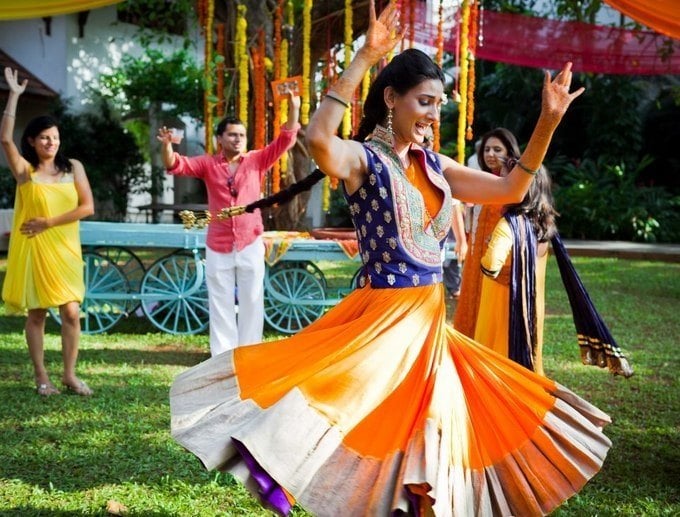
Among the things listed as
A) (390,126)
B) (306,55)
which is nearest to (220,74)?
(306,55)

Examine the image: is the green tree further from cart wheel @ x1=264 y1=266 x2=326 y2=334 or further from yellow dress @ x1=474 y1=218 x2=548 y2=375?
yellow dress @ x1=474 y1=218 x2=548 y2=375

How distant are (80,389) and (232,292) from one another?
1.24m

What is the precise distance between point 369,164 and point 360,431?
84 cm

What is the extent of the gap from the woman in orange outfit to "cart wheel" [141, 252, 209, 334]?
4.55 metres

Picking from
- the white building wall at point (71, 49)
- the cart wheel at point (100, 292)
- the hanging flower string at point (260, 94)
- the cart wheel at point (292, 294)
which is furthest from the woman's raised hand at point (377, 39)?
the white building wall at point (71, 49)

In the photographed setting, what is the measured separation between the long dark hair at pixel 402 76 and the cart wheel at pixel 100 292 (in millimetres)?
4911

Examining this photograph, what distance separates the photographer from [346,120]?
19.8ft

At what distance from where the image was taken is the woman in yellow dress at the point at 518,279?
4.08 metres

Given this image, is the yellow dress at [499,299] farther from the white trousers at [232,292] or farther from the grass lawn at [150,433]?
the white trousers at [232,292]

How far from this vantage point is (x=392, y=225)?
8.74 ft

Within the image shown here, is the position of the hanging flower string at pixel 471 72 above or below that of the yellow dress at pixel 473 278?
above

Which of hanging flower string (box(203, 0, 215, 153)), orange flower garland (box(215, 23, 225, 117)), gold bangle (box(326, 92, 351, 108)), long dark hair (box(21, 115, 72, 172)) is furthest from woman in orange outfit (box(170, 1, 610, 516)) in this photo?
orange flower garland (box(215, 23, 225, 117))

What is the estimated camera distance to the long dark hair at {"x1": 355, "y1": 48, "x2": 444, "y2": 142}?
8.66 ft

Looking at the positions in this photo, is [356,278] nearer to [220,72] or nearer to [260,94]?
[260,94]
